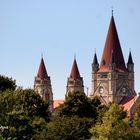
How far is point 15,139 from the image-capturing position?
48.9 metres

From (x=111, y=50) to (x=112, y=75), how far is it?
16.6 ft

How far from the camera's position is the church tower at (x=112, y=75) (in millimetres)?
134500

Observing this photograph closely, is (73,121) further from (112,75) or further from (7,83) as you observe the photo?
(112,75)

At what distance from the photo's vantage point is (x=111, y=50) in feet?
449

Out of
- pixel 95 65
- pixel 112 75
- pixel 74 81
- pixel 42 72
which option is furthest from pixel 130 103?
pixel 42 72

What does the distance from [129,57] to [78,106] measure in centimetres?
6564

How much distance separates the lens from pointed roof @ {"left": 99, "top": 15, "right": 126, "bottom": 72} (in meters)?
136

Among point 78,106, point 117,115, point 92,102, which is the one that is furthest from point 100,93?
point 117,115

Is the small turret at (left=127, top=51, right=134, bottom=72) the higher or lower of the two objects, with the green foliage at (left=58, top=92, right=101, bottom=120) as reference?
higher

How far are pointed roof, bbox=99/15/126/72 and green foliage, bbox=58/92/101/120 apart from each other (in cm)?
5518

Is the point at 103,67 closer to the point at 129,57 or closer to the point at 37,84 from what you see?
the point at 129,57

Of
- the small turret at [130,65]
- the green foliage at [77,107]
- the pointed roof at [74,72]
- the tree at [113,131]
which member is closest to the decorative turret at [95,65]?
the pointed roof at [74,72]

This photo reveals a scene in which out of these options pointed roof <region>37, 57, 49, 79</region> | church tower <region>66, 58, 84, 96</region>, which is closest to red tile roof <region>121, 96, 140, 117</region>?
church tower <region>66, 58, 84, 96</region>

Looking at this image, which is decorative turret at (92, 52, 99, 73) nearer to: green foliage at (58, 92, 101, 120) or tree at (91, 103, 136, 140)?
green foliage at (58, 92, 101, 120)
